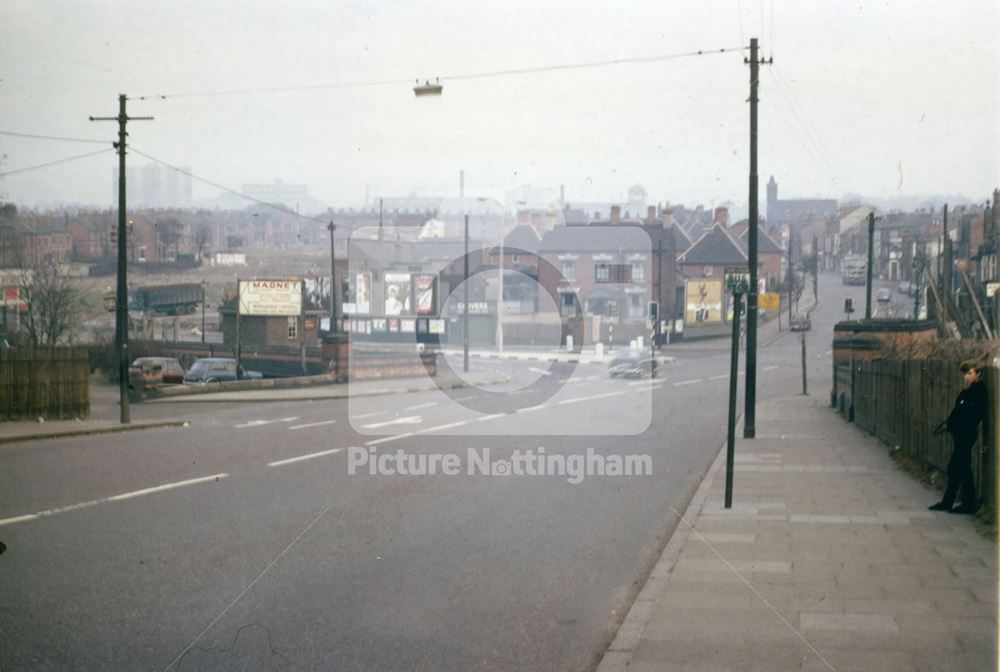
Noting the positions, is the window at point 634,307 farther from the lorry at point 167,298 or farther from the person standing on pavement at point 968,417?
the person standing on pavement at point 968,417

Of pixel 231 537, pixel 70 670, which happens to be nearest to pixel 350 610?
pixel 70 670

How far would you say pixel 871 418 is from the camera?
21922mm

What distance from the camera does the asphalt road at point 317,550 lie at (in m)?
6.91

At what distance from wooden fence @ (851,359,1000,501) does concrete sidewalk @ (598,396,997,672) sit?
0.65 meters

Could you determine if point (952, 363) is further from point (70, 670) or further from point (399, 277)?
point (399, 277)

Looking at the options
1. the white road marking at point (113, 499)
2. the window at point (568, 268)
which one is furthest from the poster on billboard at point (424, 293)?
the white road marking at point (113, 499)

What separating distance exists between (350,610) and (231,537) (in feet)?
10.3

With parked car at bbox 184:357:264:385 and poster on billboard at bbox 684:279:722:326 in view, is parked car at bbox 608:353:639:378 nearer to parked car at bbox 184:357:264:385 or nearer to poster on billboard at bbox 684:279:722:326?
parked car at bbox 184:357:264:385

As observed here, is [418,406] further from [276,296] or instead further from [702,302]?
[702,302]

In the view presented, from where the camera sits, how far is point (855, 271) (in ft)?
323

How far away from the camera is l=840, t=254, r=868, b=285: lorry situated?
318 feet

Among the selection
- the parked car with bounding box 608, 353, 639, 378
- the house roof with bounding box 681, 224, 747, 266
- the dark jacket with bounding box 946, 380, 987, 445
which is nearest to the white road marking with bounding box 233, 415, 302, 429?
the dark jacket with bounding box 946, 380, 987, 445

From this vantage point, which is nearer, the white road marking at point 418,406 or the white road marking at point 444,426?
the white road marking at point 444,426

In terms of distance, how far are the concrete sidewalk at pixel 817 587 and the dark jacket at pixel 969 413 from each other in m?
1.02
